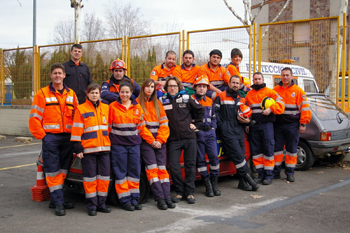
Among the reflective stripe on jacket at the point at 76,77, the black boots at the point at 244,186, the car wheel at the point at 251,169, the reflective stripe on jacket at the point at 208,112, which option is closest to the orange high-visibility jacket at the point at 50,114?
the reflective stripe on jacket at the point at 76,77

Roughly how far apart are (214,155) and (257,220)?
1.60 m

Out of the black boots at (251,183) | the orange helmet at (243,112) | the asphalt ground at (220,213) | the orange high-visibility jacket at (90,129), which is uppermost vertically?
the orange helmet at (243,112)

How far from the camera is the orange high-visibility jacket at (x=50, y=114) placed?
512cm

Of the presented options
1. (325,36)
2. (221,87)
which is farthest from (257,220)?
(325,36)

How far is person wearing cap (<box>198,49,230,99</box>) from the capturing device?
270 inches

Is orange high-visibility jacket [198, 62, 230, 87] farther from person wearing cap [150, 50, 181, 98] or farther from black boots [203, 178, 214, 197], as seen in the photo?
black boots [203, 178, 214, 197]

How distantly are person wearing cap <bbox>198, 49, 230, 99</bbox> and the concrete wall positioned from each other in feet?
32.8

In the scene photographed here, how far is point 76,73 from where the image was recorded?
6.79 metres

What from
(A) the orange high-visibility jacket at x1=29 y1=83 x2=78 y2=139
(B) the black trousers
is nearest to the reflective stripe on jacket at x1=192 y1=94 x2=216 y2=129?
(B) the black trousers

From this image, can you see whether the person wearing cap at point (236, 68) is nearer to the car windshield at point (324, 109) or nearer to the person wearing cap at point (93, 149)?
the car windshield at point (324, 109)

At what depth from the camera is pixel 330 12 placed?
3447cm

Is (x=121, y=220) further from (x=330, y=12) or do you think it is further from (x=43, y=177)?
(x=330, y=12)

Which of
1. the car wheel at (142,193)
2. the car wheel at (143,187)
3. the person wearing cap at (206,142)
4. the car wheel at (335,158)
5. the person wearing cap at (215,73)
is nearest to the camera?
the car wheel at (142,193)

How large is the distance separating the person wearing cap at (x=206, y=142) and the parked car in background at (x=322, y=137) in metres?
2.76
